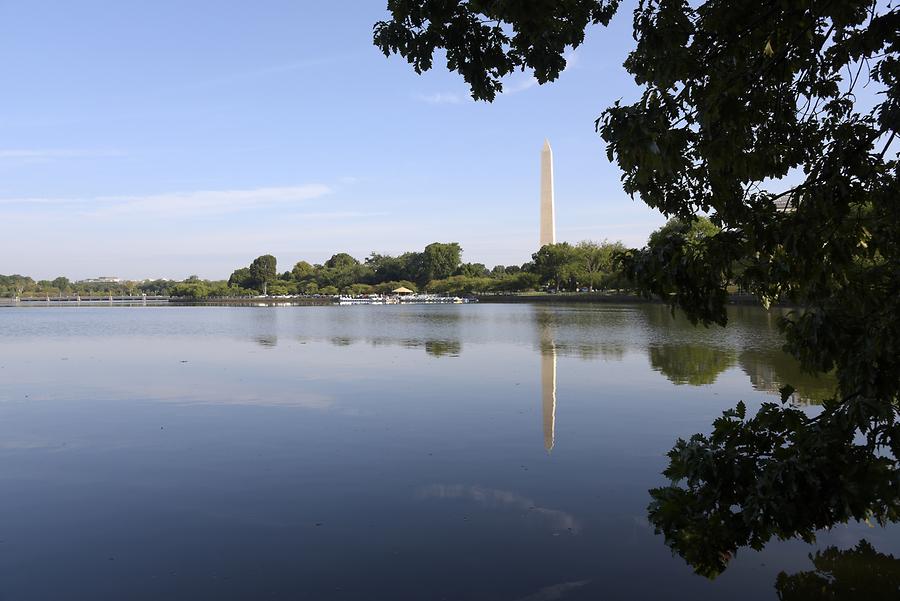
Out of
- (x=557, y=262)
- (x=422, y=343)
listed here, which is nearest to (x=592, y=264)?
(x=557, y=262)

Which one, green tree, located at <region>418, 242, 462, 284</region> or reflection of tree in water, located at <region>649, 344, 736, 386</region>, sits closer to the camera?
reflection of tree in water, located at <region>649, 344, 736, 386</region>

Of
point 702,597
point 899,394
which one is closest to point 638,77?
point 899,394

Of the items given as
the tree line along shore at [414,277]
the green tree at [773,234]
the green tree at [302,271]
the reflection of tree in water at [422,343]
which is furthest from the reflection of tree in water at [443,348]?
the green tree at [302,271]

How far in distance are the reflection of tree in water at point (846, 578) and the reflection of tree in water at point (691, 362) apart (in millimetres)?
9398

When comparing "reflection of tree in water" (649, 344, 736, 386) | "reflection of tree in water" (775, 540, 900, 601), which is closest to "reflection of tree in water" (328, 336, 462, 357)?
"reflection of tree in water" (649, 344, 736, 386)

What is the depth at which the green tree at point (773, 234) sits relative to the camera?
3.74 meters

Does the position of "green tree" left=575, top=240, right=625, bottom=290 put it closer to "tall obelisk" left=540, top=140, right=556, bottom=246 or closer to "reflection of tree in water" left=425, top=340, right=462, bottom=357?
"tall obelisk" left=540, top=140, right=556, bottom=246

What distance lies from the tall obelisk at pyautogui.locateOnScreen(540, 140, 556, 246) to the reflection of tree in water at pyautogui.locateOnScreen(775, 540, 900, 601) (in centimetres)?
8650

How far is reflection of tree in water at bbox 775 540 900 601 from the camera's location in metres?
5.23

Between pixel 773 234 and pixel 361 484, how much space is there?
5406mm

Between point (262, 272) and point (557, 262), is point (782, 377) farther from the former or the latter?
point (262, 272)

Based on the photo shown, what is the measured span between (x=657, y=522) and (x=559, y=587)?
1.78 m

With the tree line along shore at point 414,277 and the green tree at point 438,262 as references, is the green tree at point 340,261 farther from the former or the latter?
the green tree at point 438,262

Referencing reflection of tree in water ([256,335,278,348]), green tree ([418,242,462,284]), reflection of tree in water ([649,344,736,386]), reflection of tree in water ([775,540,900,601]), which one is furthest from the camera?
green tree ([418,242,462,284])
